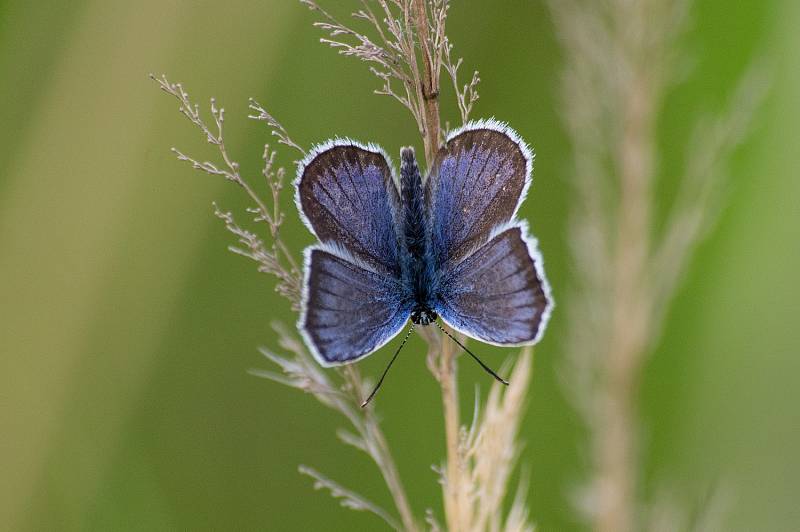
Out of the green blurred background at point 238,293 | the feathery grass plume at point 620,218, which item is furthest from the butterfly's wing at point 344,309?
the green blurred background at point 238,293

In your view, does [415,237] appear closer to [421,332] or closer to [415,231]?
[415,231]

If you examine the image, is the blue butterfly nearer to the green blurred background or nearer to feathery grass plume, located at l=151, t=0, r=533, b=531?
feathery grass plume, located at l=151, t=0, r=533, b=531

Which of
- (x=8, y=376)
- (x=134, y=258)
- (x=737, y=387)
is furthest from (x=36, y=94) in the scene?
(x=737, y=387)

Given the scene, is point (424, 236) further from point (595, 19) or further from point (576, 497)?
point (576, 497)

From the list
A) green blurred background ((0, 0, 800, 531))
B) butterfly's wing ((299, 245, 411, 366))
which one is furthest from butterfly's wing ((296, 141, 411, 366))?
green blurred background ((0, 0, 800, 531))

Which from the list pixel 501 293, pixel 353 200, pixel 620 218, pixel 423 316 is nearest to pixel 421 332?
pixel 423 316

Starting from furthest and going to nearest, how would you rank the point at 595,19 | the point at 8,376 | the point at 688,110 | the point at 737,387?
the point at 688,110 → the point at 737,387 → the point at 8,376 → the point at 595,19

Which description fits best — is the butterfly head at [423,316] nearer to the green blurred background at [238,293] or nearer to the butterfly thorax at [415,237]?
the butterfly thorax at [415,237]
